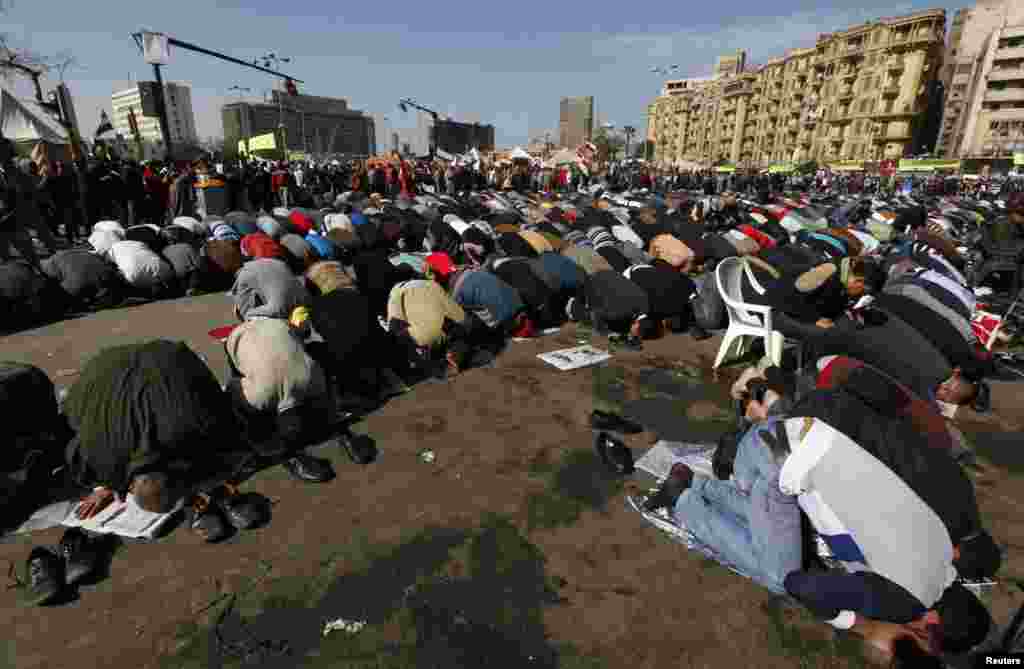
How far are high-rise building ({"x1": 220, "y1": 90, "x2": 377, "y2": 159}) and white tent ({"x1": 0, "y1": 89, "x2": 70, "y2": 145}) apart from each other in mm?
78545

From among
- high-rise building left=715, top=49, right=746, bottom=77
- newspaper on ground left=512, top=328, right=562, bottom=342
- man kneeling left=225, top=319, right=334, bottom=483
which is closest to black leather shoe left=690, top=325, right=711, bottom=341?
newspaper on ground left=512, top=328, right=562, bottom=342

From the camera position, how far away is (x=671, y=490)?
3.52 metres

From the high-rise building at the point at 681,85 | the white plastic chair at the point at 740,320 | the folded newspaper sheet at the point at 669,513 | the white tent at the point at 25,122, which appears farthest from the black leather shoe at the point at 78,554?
the high-rise building at the point at 681,85

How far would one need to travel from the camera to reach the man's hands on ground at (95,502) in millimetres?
3459

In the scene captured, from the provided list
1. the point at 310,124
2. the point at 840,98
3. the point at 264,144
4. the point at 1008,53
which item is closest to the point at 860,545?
the point at 264,144

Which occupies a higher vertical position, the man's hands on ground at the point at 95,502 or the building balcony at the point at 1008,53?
the building balcony at the point at 1008,53

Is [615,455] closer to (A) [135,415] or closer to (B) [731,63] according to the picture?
(A) [135,415]

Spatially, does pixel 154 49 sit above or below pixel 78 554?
above

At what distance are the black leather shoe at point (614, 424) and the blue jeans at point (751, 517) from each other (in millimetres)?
1324

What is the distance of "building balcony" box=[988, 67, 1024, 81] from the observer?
57.8 metres

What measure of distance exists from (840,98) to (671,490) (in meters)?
81.7

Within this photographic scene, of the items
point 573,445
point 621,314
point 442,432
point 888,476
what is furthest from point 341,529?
point 621,314

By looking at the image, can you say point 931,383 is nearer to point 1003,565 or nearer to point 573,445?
point 1003,565

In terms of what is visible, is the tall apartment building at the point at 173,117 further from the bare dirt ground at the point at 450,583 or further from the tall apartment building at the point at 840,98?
the tall apartment building at the point at 840,98
